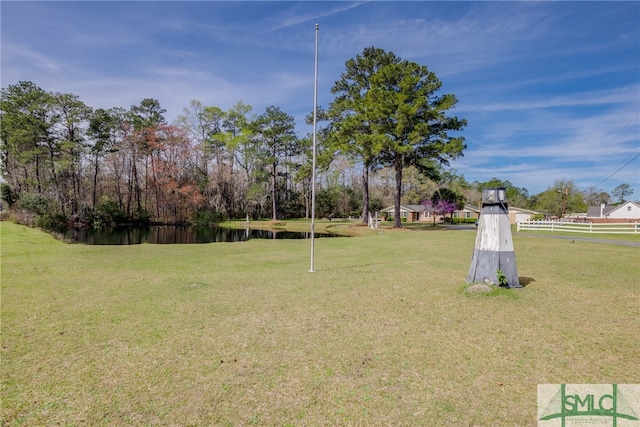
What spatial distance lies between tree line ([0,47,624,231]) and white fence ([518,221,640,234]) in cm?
843

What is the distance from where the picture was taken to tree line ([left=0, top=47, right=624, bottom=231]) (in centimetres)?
2472

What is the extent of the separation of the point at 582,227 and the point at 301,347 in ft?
85.9

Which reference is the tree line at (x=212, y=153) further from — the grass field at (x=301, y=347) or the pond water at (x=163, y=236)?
the grass field at (x=301, y=347)

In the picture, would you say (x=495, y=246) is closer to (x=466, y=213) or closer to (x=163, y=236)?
(x=163, y=236)

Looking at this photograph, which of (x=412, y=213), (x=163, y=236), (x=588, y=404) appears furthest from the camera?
(x=412, y=213)

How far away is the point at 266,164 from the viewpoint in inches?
1748

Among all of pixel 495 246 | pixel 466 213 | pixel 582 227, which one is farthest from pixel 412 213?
pixel 495 246

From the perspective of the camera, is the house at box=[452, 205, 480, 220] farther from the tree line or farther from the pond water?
the pond water

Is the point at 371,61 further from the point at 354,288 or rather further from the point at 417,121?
the point at 354,288

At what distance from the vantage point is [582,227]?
72.2ft

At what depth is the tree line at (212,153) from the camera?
973 inches

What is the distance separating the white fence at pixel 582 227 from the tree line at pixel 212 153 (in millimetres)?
8431

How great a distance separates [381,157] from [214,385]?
2605cm

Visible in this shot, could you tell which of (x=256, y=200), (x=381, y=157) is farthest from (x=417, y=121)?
(x=256, y=200)
